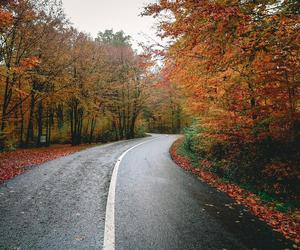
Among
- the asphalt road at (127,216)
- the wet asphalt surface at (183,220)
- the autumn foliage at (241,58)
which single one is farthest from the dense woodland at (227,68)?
the wet asphalt surface at (183,220)

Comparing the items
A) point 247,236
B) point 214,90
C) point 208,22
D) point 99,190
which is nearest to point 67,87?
point 214,90

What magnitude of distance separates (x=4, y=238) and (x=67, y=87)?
1804 centimetres

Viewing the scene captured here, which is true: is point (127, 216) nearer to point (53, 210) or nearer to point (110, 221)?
point (110, 221)

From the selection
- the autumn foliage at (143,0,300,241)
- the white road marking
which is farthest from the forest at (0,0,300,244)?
the white road marking

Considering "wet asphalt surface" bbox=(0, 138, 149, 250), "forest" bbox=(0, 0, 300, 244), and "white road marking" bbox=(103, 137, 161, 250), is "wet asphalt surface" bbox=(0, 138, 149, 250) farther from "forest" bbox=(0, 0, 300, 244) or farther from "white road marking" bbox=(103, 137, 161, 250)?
"forest" bbox=(0, 0, 300, 244)

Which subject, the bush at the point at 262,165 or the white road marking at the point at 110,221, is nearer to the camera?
the white road marking at the point at 110,221

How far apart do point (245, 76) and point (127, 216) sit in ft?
20.9

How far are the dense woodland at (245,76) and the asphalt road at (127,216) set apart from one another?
2.44m

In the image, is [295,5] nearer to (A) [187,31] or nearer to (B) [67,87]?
(A) [187,31]

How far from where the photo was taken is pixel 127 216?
5.50 meters

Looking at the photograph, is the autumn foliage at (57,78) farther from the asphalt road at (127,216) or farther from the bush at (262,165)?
the asphalt road at (127,216)

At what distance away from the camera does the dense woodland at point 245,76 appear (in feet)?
19.3

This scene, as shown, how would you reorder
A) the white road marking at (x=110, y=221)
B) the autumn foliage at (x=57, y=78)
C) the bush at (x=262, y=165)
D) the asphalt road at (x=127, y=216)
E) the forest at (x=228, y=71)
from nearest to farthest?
1. the white road marking at (x=110, y=221)
2. the asphalt road at (x=127, y=216)
3. the forest at (x=228, y=71)
4. the bush at (x=262, y=165)
5. the autumn foliage at (x=57, y=78)

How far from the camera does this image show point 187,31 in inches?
252
